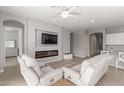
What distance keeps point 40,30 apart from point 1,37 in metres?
1.98

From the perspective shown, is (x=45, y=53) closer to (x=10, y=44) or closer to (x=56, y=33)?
(x=56, y=33)

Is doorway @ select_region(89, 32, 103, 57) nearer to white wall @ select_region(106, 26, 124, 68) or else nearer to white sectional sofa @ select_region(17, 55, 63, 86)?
white wall @ select_region(106, 26, 124, 68)

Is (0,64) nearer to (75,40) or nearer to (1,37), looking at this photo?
(1,37)

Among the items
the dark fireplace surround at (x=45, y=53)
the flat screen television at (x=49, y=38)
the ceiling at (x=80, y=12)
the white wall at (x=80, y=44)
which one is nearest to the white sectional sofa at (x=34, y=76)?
the ceiling at (x=80, y=12)

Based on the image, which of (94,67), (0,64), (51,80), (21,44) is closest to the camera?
(94,67)

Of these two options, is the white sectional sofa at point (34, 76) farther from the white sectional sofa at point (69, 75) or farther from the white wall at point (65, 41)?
the white wall at point (65, 41)

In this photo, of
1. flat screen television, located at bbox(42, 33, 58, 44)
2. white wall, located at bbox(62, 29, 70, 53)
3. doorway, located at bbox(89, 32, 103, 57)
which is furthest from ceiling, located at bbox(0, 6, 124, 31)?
→ doorway, located at bbox(89, 32, 103, 57)

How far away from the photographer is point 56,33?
589 cm

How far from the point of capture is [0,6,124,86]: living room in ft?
10.5

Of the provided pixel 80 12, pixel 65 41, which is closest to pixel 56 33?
pixel 65 41
